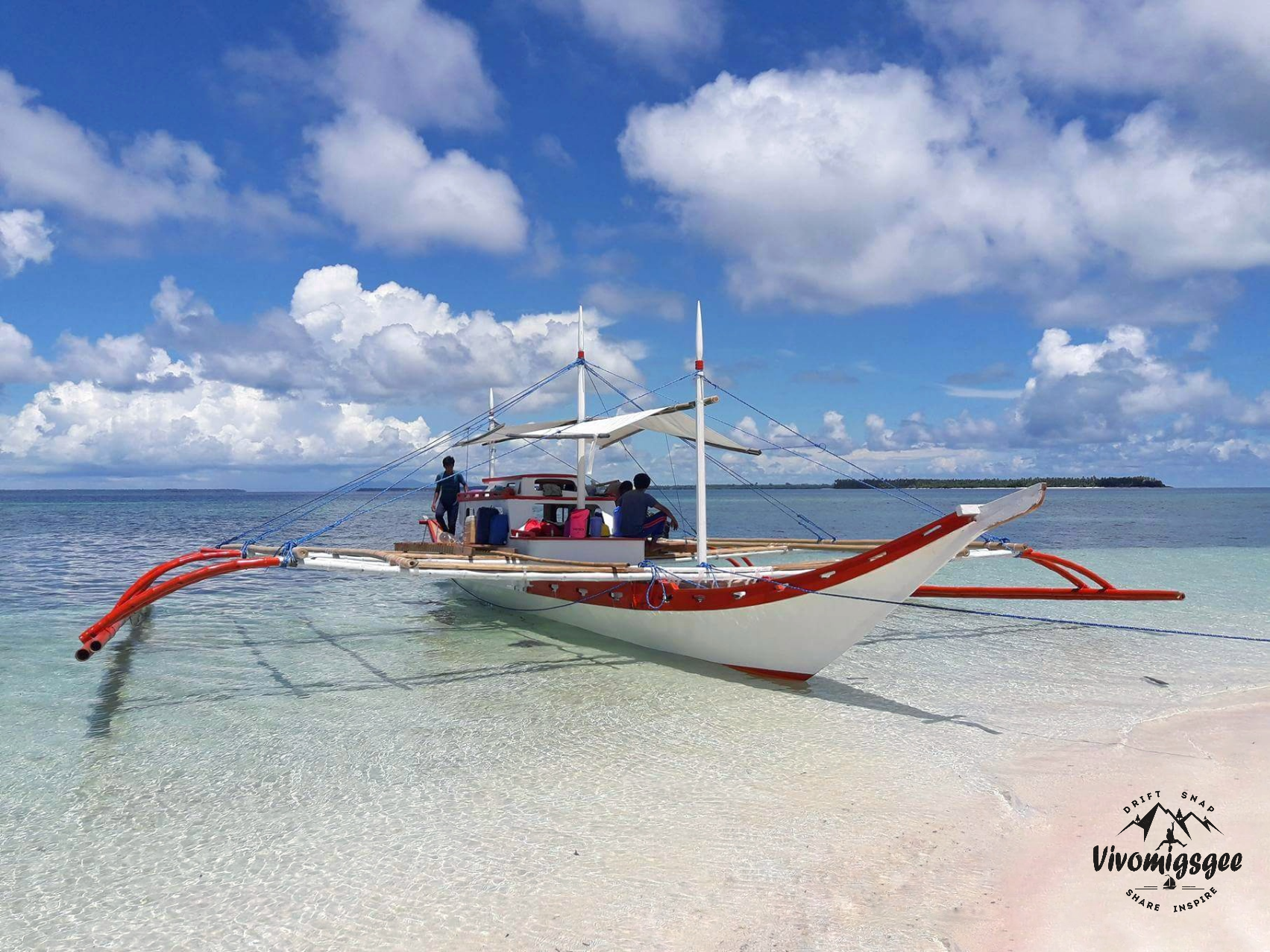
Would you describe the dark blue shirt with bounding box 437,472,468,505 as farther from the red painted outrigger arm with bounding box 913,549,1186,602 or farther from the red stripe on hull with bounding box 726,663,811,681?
the red painted outrigger arm with bounding box 913,549,1186,602

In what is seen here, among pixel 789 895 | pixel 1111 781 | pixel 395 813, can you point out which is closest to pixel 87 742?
pixel 395 813

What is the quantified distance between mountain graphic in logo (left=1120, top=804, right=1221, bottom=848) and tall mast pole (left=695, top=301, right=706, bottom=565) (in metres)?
5.28

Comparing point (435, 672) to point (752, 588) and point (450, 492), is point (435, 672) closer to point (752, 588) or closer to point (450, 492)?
point (752, 588)

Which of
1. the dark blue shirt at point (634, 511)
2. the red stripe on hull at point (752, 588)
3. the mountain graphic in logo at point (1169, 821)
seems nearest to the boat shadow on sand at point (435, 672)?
the red stripe on hull at point (752, 588)

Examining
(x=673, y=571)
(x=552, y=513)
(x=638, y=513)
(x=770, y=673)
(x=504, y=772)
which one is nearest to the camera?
(x=504, y=772)

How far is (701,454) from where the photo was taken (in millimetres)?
10102

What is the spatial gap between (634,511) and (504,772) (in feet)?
17.2

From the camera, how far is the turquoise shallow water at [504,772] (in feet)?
15.4

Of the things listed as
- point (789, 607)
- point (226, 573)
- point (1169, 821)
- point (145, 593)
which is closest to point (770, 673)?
point (789, 607)

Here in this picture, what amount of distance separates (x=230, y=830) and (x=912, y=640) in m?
10.0

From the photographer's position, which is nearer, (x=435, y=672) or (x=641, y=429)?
(x=435, y=672)

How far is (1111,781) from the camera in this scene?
6.31 metres

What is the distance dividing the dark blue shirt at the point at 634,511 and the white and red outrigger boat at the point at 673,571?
0.19 metres

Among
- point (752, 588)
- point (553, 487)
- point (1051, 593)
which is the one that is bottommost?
point (1051, 593)
